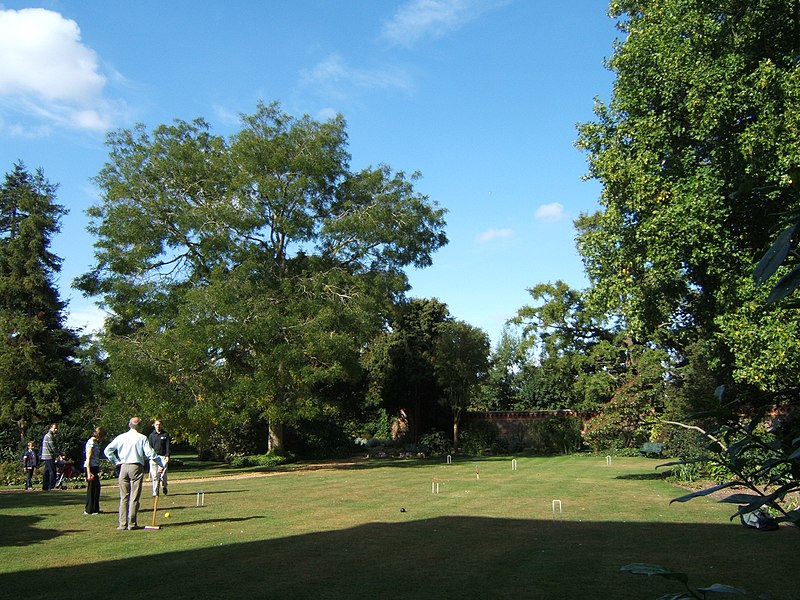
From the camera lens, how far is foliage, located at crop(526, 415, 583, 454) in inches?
1403

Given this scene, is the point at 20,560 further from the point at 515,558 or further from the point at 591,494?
the point at 591,494

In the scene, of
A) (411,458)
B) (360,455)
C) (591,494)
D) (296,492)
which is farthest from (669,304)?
(360,455)

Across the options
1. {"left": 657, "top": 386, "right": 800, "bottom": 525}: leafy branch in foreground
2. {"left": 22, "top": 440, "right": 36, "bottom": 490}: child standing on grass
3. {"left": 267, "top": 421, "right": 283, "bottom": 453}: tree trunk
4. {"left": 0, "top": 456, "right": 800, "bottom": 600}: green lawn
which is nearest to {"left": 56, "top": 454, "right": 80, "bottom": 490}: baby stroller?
{"left": 22, "top": 440, "right": 36, "bottom": 490}: child standing on grass

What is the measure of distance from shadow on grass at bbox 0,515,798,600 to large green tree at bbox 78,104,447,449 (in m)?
13.3

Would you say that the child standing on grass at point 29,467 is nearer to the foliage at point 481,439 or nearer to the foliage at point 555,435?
the foliage at point 481,439

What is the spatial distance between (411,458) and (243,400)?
10.9 m

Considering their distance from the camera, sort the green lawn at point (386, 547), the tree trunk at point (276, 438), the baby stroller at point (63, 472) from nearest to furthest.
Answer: the green lawn at point (386, 547), the baby stroller at point (63, 472), the tree trunk at point (276, 438)

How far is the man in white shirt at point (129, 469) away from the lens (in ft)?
34.4

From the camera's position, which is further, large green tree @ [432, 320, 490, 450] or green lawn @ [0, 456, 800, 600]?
large green tree @ [432, 320, 490, 450]

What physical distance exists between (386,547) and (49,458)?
1248 cm

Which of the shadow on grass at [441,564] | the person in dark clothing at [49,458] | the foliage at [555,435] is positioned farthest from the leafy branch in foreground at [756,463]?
the foliage at [555,435]

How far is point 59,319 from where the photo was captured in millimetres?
29188

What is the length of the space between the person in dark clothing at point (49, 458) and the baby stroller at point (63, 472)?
14.9 inches

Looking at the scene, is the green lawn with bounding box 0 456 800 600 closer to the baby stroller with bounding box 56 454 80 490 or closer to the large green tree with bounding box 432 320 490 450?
the baby stroller with bounding box 56 454 80 490
